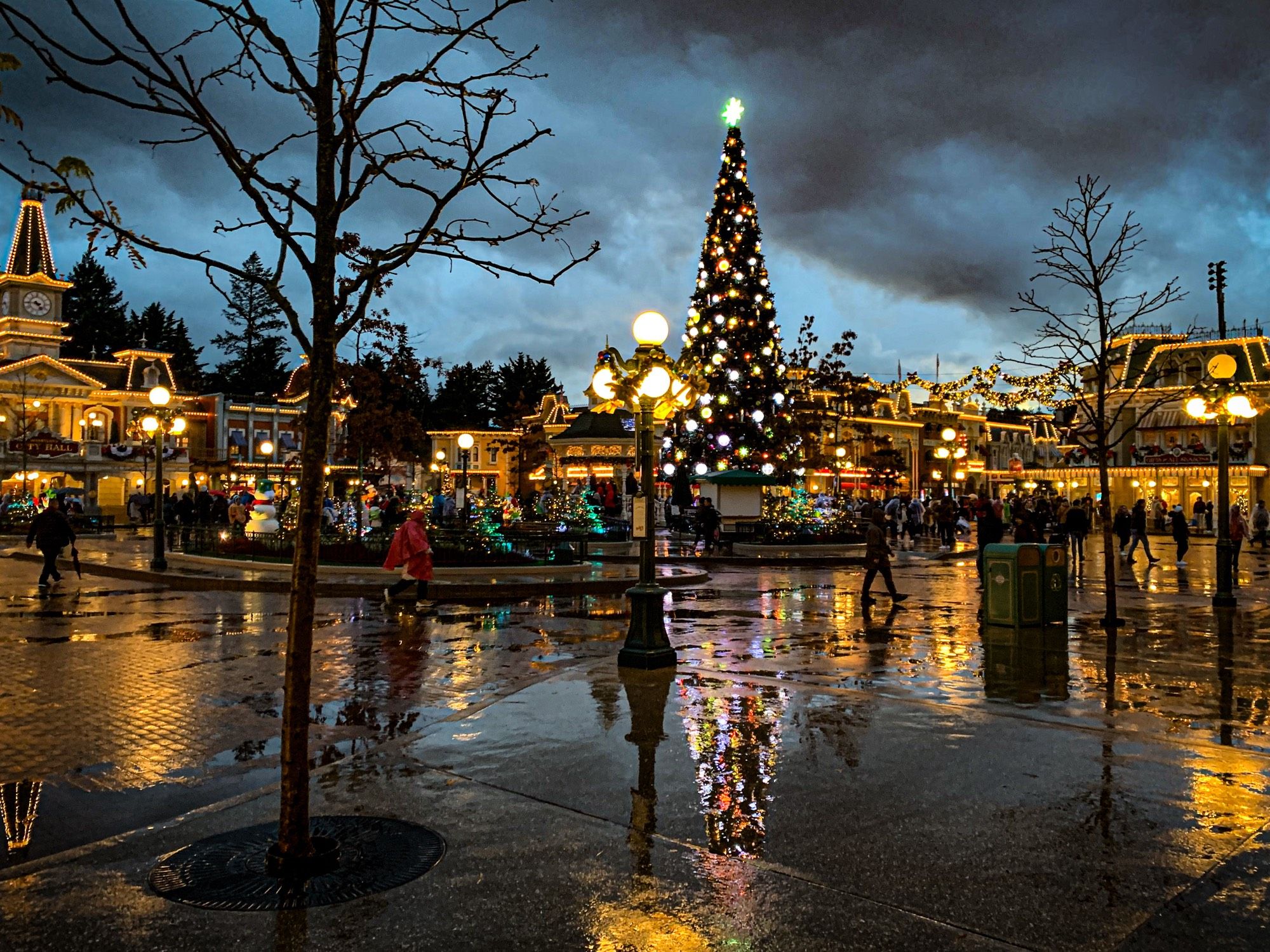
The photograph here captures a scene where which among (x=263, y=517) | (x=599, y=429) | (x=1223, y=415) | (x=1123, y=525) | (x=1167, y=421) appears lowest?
(x=263, y=517)

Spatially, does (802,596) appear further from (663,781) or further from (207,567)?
(207,567)

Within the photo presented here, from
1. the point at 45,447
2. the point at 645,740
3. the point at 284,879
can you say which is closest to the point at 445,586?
the point at 645,740

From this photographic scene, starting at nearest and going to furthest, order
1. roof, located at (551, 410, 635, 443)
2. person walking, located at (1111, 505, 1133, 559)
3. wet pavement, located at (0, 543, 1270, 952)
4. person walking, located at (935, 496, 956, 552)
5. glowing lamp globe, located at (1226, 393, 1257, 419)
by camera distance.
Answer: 1. wet pavement, located at (0, 543, 1270, 952)
2. glowing lamp globe, located at (1226, 393, 1257, 419)
3. person walking, located at (1111, 505, 1133, 559)
4. person walking, located at (935, 496, 956, 552)
5. roof, located at (551, 410, 635, 443)

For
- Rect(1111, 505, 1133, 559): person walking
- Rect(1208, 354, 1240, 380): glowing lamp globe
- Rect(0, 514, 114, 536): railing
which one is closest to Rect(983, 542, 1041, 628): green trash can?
Rect(1208, 354, 1240, 380): glowing lamp globe

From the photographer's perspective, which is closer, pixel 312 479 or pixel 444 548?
pixel 312 479

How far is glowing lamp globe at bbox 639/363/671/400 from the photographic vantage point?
10.6 metres

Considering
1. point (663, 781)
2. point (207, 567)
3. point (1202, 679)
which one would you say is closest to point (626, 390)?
point (663, 781)

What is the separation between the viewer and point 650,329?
10.8 meters

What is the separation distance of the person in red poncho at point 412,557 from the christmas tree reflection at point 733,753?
7.94 meters

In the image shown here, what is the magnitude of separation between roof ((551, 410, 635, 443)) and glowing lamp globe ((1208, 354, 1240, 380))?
48.7 metres

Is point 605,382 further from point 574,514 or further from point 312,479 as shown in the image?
point 574,514

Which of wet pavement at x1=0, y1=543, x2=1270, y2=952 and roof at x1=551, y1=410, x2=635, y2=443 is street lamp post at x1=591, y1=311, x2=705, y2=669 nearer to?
wet pavement at x1=0, y1=543, x2=1270, y2=952

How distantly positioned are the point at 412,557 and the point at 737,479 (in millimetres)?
18825

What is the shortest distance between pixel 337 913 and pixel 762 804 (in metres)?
2.47
